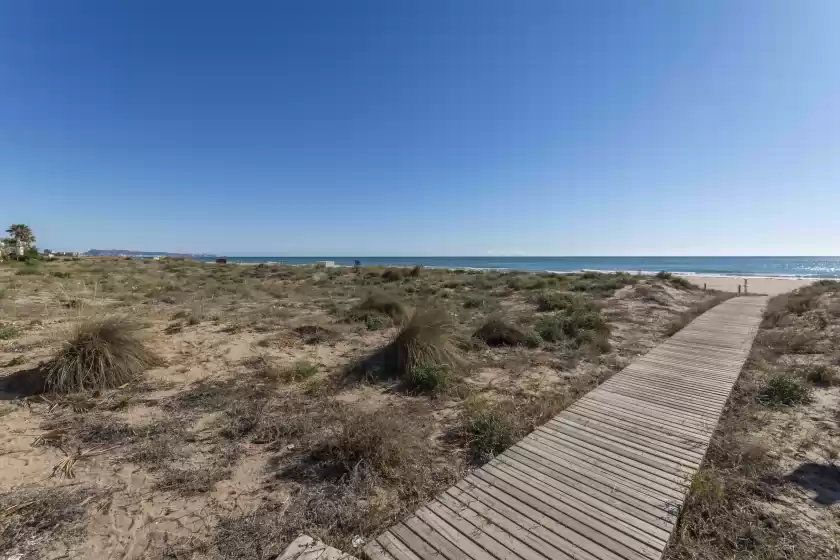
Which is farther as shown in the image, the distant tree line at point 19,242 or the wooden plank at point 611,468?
the distant tree line at point 19,242

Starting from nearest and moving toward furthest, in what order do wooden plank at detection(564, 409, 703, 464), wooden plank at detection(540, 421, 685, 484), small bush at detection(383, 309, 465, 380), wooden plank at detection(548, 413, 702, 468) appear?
wooden plank at detection(540, 421, 685, 484) → wooden plank at detection(548, 413, 702, 468) → wooden plank at detection(564, 409, 703, 464) → small bush at detection(383, 309, 465, 380)

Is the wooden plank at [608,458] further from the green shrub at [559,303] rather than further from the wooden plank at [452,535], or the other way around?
the green shrub at [559,303]

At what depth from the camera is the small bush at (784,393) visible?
228 inches

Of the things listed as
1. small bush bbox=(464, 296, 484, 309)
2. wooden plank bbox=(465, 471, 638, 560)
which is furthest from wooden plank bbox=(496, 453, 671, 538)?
small bush bbox=(464, 296, 484, 309)

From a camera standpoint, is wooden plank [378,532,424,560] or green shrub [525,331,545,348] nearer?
wooden plank [378,532,424,560]

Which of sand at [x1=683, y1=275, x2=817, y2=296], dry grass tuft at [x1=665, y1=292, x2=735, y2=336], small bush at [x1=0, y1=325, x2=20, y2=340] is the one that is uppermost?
small bush at [x1=0, y1=325, x2=20, y2=340]

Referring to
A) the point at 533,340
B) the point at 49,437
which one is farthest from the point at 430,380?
the point at 49,437

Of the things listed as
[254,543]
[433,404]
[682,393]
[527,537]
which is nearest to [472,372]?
[433,404]

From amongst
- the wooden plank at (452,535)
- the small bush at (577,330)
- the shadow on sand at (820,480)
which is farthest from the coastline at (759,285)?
the wooden plank at (452,535)

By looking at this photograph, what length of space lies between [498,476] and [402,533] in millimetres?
1226

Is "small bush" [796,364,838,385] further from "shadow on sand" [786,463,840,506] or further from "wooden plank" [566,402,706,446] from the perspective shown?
"wooden plank" [566,402,706,446]

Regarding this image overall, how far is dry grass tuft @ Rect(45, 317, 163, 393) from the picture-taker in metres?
5.79

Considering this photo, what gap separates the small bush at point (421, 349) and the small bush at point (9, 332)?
8.65m

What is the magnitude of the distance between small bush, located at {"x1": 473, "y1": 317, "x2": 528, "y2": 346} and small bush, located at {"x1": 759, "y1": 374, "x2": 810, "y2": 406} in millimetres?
4554
